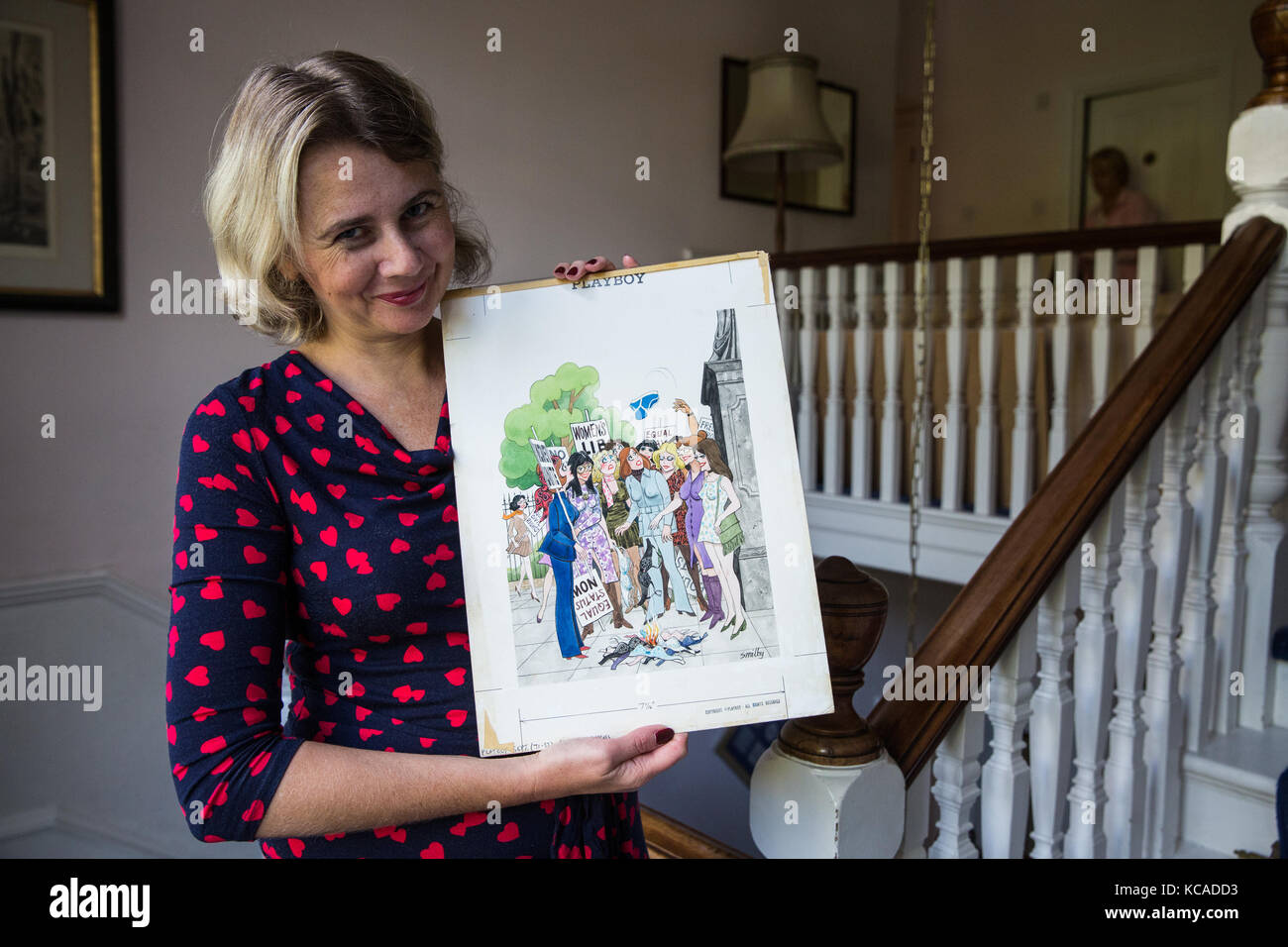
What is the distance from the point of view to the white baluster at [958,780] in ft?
4.02

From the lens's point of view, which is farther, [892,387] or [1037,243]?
[892,387]

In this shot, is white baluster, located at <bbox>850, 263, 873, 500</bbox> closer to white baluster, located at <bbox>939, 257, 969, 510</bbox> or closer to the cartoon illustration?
white baluster, located at <bbox>939, 257, 969, 510</bbox>

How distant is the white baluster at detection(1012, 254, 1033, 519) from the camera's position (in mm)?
2975

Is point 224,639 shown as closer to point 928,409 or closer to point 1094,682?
point 1094,682

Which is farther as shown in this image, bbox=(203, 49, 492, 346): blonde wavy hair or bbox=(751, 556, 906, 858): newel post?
bbox=(751, 556, 906, 858): newel post

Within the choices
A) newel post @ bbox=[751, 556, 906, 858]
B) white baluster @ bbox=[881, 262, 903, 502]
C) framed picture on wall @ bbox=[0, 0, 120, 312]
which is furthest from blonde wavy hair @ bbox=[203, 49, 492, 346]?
white baluster @ bbox=[881, 262, 903, 502]

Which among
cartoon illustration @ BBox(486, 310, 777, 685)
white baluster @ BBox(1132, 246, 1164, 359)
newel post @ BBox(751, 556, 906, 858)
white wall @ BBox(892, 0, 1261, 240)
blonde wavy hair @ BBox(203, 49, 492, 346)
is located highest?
white wall @ BBox(892, 0, 1261, 240)

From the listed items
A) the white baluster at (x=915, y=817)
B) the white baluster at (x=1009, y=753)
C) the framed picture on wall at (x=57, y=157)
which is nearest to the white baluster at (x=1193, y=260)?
the white baluster at (x=1009, y=753)

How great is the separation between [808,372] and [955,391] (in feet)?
2.10

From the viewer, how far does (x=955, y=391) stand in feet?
10.5

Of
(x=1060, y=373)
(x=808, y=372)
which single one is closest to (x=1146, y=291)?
(x=1060, y=373)

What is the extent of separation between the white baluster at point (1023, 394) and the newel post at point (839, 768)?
2184mm

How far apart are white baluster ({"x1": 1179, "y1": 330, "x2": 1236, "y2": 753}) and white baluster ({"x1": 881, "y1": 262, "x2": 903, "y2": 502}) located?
163 centimetres

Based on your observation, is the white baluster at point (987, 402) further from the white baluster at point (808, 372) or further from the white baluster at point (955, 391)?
the white baluster at point (808, 372)
